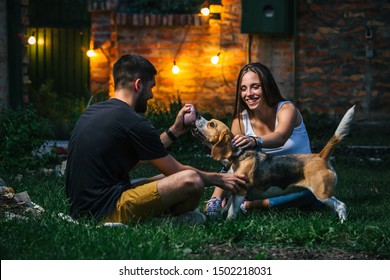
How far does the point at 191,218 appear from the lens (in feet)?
19.2

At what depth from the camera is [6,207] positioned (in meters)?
6.30

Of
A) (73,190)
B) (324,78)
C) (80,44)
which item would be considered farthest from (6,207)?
(80,44)

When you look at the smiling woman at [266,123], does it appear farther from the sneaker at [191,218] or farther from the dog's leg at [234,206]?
the sneaker at [191,218]

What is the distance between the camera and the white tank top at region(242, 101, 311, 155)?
6.88 meters

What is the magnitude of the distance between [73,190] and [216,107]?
25.9 feet

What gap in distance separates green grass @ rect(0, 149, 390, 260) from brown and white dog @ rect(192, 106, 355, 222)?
17cm

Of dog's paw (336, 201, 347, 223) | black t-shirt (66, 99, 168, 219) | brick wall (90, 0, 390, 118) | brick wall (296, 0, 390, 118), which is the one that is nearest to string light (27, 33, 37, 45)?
brick wall (90, 0, 390, 118)

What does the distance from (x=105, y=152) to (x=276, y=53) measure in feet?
26.7

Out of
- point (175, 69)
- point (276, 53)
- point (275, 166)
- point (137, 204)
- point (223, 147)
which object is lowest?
point (137, 204)

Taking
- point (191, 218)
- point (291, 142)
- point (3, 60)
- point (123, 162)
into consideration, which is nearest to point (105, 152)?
point (123, 162)

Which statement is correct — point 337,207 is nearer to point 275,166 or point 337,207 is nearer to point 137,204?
point 275,166

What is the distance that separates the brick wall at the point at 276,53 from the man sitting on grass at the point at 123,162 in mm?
7557

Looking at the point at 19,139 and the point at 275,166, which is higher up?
the point at 275,166

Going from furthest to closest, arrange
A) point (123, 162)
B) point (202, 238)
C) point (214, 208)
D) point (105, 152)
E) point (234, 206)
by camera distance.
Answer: point (214, 208) < point (234, 206) < point (123, 162) < point (105, 152) < point (202, 238)
